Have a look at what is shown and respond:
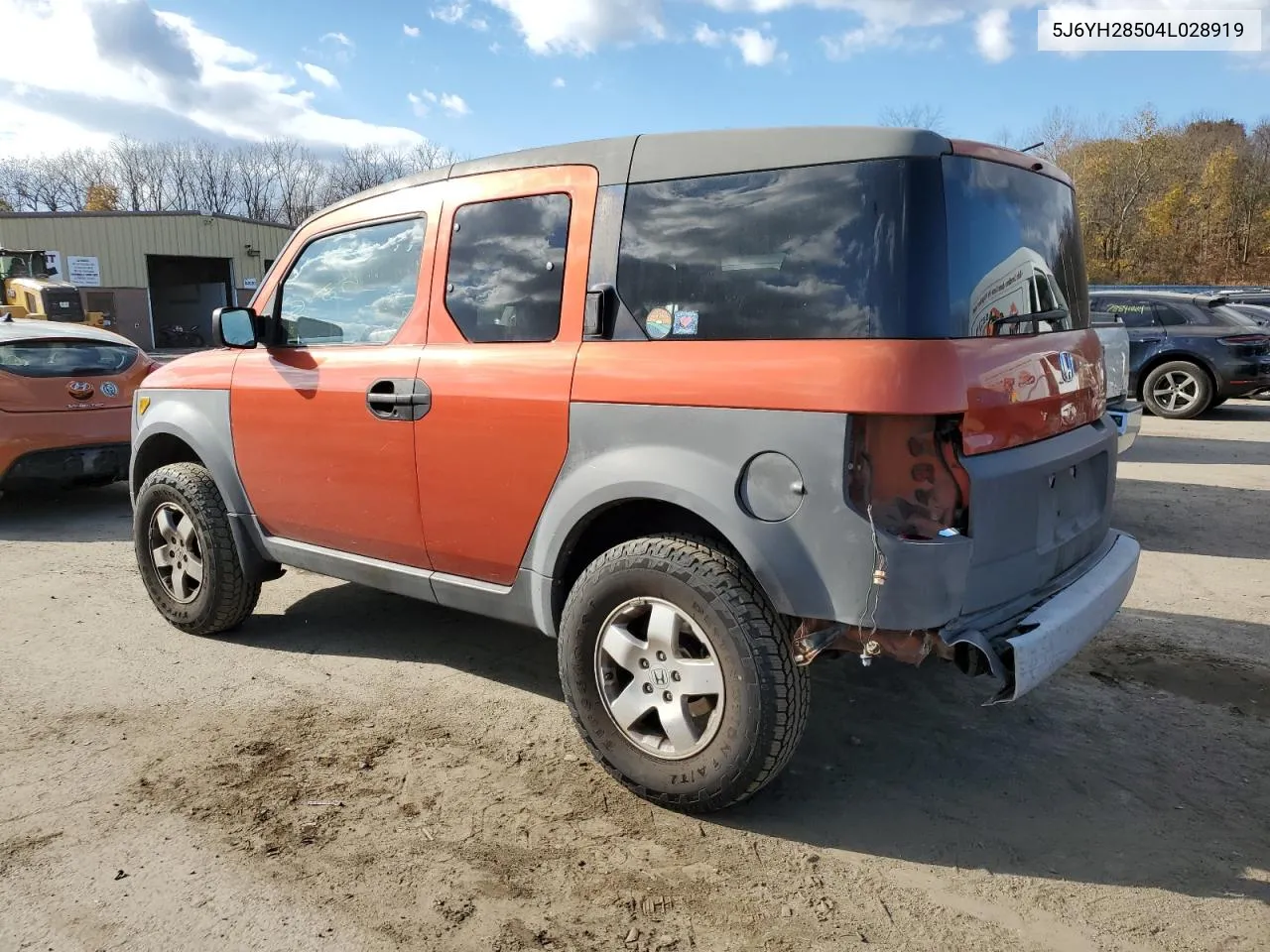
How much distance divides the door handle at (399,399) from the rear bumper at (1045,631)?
2022 mm

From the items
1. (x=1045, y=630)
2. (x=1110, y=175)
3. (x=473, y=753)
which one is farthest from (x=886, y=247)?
(x=1110, y=175)

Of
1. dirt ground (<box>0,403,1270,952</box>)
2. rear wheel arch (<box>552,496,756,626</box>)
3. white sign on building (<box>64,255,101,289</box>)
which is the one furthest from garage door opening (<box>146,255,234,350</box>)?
rear wheel arch (<box>552,496,756,626</box>)

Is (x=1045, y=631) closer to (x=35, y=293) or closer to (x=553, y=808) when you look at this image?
(x=553, y=808)

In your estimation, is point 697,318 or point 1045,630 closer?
point 1045,630

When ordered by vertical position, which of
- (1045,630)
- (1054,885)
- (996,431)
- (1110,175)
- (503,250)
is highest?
(1110,175)

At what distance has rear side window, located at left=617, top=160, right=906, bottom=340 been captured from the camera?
2.50 m

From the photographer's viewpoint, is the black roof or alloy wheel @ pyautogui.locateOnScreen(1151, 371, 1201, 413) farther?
the black roof

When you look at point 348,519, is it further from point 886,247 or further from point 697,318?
point 886,247

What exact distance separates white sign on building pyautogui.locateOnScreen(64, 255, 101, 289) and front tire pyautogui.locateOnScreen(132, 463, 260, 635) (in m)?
34.6

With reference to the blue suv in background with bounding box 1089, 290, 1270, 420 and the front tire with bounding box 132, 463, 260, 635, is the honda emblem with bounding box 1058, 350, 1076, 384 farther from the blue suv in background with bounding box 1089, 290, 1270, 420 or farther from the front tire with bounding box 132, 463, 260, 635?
the blue suv in background with bounding box 1089, 290, 1270, 420

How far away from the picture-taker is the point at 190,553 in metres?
4.46

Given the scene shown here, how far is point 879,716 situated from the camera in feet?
11.8

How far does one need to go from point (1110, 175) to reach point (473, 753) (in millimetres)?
54921

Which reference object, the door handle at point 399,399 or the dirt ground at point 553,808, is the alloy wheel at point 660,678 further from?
the door handle at point 399,399
